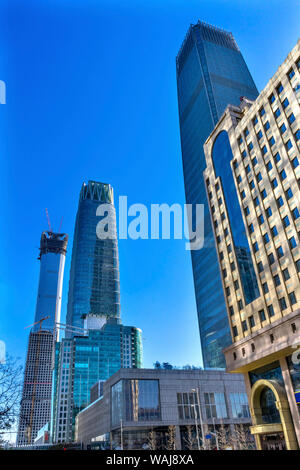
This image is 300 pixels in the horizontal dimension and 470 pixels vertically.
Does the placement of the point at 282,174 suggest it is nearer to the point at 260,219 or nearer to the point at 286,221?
the point at 286,221

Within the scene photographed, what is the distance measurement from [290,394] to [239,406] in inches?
2152

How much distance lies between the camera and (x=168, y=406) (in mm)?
86000

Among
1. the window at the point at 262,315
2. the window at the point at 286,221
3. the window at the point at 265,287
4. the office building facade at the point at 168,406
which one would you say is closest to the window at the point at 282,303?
the window at the point at 265,287

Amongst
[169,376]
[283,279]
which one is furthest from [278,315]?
[169,376]

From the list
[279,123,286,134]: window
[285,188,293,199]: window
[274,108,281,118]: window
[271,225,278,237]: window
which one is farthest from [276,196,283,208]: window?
[274,108,281,118]: window

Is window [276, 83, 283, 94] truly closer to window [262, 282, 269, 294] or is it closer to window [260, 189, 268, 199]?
window [260, 189, 268, 199]

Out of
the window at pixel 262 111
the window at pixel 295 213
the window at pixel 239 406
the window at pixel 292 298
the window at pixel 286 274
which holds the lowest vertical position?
the window at pixel 239 406

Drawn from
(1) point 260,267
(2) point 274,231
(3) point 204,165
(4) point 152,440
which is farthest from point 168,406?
(3) point 204,165

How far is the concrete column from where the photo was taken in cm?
4226

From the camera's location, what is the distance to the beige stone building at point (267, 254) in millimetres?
44406

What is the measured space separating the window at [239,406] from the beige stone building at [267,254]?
44.5 metres

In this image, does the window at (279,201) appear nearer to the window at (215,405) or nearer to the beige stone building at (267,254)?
the beige stone building at (267,254)

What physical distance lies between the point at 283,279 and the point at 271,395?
15.4 m
